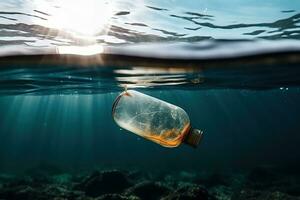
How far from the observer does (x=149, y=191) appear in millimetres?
15570

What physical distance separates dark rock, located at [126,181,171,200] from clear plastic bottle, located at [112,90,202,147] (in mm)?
7055

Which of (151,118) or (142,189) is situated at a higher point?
(151,118)

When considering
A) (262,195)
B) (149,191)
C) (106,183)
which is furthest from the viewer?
(262,195)

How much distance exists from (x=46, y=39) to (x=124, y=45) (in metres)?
2.49

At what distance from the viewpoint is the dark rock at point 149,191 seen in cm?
1545

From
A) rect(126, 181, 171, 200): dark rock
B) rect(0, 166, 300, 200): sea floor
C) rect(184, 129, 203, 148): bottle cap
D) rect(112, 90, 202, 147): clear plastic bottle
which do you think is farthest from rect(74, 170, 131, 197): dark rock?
rect(184, 129, 203, 148): bottle cap

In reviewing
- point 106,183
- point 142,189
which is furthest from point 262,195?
point 106,183

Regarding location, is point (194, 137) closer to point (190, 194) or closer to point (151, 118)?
point (151, 118)

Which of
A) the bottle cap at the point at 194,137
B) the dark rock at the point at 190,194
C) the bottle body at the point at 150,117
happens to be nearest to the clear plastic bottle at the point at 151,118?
the bottle body at the point at 150,117

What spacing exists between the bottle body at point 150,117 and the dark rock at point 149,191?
7.06 meters

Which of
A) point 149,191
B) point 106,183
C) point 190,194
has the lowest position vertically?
point 106,183

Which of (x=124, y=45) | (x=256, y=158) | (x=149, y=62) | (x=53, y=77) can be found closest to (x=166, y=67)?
(x=149, y=62)

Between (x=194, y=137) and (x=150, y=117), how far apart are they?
223 centimetres

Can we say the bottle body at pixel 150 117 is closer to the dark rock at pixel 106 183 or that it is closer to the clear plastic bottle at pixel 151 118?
the clear plastic bottle at pixel 151 118
